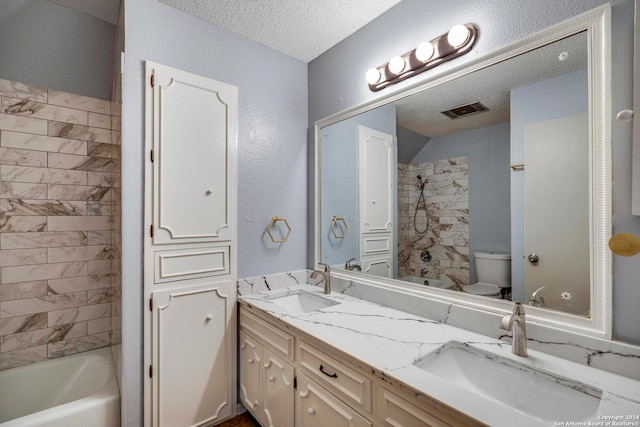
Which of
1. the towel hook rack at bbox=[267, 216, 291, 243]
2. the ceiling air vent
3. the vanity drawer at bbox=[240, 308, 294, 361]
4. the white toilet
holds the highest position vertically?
the ceiling air vent

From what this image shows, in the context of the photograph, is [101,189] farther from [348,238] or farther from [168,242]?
[348,238]

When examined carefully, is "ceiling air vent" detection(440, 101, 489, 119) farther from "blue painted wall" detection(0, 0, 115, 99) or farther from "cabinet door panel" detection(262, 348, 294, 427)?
"blue painted wall" detection(0, 0, 115, 99)

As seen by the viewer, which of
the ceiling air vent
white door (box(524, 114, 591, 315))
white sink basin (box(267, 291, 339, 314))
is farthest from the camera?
white sink basin (box(267, 291, 339, 314))

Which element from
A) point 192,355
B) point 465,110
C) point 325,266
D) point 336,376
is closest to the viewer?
point 336,376

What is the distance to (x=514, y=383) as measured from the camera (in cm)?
103

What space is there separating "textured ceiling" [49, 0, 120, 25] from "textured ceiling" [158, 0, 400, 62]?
454 mm

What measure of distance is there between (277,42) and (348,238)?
4.85 feet

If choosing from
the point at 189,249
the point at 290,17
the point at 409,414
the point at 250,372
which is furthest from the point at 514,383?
the point at 290,17

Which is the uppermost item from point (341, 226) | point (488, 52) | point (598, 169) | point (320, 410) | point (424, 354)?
point (488, 52)

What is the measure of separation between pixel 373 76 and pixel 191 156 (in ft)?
3.93

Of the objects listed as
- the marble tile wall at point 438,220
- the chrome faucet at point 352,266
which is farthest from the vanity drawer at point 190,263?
the marble tile wall at point 438,220

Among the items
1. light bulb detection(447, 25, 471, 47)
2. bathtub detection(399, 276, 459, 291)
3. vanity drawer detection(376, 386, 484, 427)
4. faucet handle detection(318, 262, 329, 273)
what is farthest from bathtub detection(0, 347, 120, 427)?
light bulb detection(447, 25, 471, 47)

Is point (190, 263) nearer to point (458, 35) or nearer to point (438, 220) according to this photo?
point (438, 220)

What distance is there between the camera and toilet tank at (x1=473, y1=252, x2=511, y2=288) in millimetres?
1255
